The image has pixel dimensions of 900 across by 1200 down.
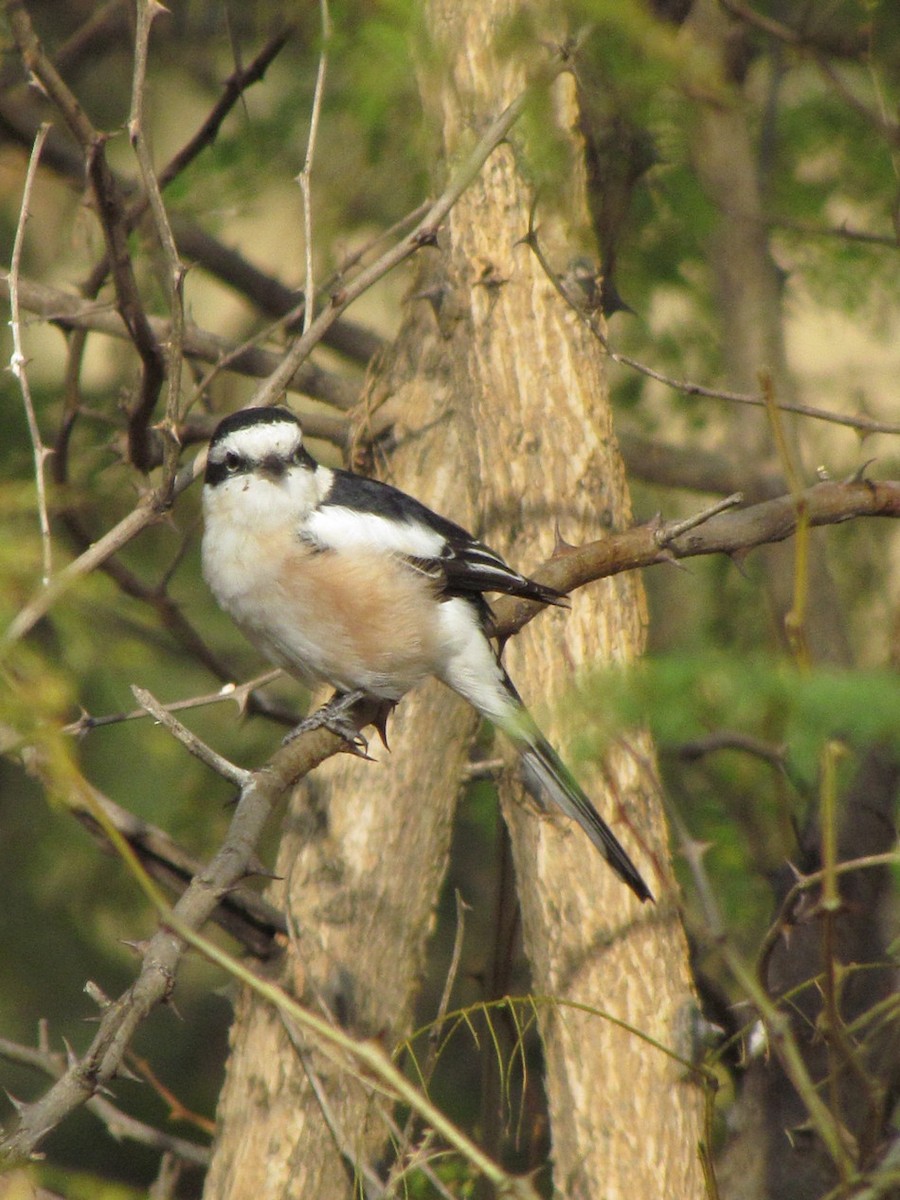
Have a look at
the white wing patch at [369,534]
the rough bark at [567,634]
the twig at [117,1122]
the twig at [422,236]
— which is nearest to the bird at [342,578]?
the white wing patch at [369,534]

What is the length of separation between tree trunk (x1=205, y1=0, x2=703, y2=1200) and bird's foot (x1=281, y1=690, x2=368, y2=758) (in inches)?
19.8

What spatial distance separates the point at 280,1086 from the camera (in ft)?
13.6

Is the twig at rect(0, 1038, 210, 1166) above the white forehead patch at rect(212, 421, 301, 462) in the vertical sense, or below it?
below

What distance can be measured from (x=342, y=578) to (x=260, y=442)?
472mm

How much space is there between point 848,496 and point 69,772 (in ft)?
6.56

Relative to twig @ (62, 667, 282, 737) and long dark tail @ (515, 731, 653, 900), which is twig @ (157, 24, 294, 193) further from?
long dark tail @ (515, 731, 653, 900)

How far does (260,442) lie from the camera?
3.98 m

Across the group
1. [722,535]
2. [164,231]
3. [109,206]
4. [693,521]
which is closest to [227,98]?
[109,206]

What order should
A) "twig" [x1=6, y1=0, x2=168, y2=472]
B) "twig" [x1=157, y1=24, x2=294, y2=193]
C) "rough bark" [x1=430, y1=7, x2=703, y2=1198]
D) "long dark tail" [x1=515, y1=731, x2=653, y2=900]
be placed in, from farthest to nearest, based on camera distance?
1. "twig" [x1=157, y1=24, x2=294, y2=193]
2. "long dark tail" [x1=515, y1=731, x2=653, y2=900]
3. "rough bark" [x1=430, y1=7, x2=703, y2=1198]
4. "twig" [x1=6, y1=0, x2=168, y2=472]

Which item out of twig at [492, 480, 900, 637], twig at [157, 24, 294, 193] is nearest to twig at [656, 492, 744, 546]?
twig at [492, 480, 900, 637]

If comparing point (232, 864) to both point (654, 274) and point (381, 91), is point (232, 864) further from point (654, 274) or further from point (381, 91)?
point (654, 274)

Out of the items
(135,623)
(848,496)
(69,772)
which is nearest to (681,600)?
(135,623)

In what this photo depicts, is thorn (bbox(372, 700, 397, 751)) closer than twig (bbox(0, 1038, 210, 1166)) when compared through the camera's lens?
No

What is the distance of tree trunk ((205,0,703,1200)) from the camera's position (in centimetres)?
363
